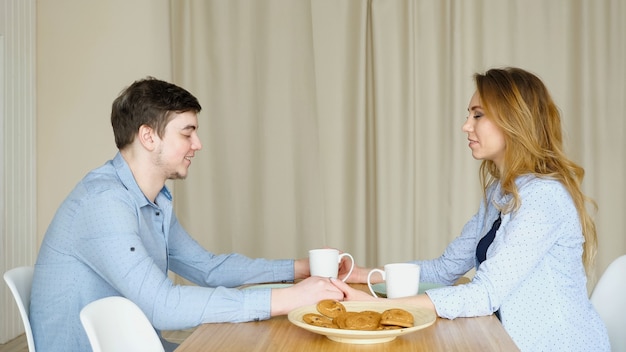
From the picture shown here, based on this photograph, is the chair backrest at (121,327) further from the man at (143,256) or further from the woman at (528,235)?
the woman at (528,235)

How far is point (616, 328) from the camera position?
1.97 metres

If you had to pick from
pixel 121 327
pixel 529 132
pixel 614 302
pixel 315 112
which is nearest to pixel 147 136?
pixel 121 327

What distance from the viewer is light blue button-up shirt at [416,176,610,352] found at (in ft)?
5.35

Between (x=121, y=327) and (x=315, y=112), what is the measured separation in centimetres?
300

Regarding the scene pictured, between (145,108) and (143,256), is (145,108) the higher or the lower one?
the higher one

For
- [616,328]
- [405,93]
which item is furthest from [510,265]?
[405,93]

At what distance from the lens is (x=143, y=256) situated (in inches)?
65.7

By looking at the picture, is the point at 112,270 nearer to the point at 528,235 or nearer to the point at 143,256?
the point at 143,256

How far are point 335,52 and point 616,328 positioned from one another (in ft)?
8.99

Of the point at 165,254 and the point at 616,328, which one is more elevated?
the point at 165,254

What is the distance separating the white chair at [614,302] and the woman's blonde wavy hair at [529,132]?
144 millimetres

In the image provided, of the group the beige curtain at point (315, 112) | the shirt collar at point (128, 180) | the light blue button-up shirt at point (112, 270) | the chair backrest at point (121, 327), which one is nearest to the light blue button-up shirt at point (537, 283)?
the light blue button-up shirt at point (112, 270)

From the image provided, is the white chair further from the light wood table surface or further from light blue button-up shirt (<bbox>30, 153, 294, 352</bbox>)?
light blue button-up shirt (<bbox>30, 153, 294, 352</bbox>)

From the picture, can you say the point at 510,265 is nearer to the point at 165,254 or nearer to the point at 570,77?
the point at 165,254
